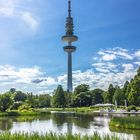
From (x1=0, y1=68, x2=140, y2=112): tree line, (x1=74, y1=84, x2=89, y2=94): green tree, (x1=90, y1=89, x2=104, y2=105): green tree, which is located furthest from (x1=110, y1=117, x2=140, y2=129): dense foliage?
(x1=90, y1=89, x2=104, y2=105): green tree

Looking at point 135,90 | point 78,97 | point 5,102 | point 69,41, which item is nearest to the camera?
point 135,90

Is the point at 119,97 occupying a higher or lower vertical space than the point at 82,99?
lower

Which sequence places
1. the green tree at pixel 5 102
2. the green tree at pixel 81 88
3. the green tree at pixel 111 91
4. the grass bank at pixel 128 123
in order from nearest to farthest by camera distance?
the grass bank at pixel 128 123
the green tree at pixel 5 102
the green tree at pixel 111 91
the green tree at pixel 81 88

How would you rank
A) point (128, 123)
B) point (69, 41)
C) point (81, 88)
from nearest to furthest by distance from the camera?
1. point (128, 123)
2. point (81, 88)
3. point (69, 41)

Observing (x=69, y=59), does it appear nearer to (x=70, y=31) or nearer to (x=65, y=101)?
(x=70, y=31)

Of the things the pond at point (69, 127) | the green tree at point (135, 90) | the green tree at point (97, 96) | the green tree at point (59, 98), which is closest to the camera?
the pond at point (69, 127)

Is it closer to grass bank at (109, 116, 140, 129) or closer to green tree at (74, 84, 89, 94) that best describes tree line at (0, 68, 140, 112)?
green tree at (74, 84, 89, 94)

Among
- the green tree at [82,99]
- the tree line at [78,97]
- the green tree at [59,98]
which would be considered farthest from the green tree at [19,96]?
the green tree at [82,99]

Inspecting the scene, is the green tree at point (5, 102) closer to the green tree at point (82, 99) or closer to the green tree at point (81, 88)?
the green tree at point (82, 99)

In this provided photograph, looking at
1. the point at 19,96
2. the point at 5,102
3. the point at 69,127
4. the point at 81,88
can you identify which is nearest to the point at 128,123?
the point at 69,127

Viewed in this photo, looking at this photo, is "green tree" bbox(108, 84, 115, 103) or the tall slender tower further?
Answer: the tall slender tower

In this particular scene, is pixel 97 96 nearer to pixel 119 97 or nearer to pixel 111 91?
pixel 111 91

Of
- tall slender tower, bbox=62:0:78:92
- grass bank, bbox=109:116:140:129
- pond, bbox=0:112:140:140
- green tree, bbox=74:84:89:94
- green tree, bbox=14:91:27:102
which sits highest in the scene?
tall slender tower, bbox=62:0:78:92

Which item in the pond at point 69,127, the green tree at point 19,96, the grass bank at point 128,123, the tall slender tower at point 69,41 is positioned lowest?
the pond at point 69,127
